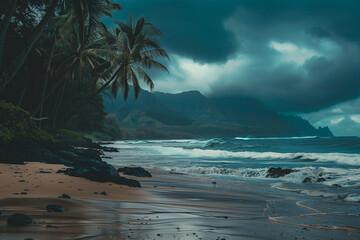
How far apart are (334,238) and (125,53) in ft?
66.8

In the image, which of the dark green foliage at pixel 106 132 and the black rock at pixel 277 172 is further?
the dark green foliage at pixel 106 132

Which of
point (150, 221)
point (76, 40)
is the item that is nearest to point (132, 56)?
point (76, 40)

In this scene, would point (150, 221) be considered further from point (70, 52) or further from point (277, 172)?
point (70, 52)

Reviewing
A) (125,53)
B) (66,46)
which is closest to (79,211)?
(125,53)

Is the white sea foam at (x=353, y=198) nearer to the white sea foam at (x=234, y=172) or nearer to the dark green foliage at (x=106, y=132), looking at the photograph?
the white sea foam at (x=234, y=172)

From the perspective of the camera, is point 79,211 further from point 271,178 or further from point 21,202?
point 271,178

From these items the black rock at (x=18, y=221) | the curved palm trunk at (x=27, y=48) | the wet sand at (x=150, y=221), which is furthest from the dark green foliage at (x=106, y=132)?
A: the black rock at (x=18, y=221)

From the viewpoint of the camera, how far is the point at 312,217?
172 inches

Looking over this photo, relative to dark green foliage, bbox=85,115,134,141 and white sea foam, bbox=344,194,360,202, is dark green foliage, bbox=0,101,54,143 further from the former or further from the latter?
dark green foliage, bbox=85,115,134,141

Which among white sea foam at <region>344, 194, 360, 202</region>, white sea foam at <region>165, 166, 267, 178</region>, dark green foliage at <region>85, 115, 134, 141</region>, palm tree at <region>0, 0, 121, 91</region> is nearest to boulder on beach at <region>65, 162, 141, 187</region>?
white sea foam at <region>344, 194, 360, 202</region>

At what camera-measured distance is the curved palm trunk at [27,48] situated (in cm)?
1182

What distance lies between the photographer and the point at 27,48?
464 inches

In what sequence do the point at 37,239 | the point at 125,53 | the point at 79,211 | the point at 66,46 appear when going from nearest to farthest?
the point at 37,239 < the point at 79,211 < the point at 125,53 < the point at 66,46

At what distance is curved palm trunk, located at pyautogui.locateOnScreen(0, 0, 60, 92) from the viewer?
11820mm
